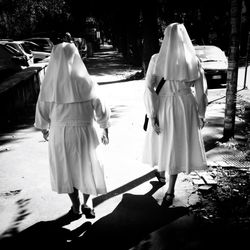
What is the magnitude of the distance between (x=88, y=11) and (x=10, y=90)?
562 inches

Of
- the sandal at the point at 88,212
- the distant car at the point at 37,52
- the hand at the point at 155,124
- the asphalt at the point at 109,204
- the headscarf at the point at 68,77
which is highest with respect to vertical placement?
the headscarf at the point at 68,77

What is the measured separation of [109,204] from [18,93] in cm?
664

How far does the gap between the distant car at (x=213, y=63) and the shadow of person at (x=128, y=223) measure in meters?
10.3

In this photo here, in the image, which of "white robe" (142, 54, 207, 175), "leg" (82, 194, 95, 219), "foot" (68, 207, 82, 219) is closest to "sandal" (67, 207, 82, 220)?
"foot" (68, 207, 82, 219)

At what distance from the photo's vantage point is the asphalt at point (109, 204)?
12.6 ft

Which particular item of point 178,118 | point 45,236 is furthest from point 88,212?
point 178,118

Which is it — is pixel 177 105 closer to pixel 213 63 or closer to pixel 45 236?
pixel 45 236

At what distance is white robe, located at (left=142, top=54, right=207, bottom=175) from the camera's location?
14.8 feet

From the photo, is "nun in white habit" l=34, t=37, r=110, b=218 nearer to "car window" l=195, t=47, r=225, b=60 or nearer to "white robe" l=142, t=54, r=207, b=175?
"white robe" l=142, t=54, r=207, b=175

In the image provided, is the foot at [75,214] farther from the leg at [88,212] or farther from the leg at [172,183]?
the leg at [172,183]

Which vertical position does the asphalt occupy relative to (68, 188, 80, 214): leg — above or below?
below

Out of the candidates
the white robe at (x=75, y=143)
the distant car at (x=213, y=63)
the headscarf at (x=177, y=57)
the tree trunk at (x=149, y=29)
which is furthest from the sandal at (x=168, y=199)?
the tree trunk at (x=149, y=29)

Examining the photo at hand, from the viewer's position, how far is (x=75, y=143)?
3.93 m

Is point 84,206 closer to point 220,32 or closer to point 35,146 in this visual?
point 35,146
